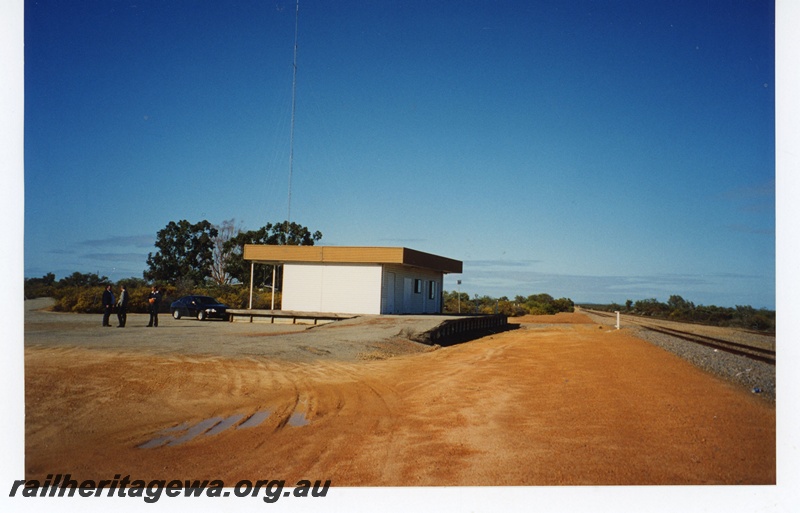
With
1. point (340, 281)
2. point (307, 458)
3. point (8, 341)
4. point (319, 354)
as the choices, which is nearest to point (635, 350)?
point (319, 354)

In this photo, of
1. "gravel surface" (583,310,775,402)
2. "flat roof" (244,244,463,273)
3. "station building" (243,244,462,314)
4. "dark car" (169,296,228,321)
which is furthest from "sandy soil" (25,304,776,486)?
"dark car" (169,296,228,321)

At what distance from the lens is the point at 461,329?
2005 cm

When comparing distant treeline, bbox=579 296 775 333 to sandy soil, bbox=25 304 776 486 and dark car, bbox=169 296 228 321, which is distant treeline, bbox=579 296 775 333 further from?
dark car, bbox=169 296 228 321

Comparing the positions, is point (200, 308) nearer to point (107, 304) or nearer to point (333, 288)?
point (333, 288)

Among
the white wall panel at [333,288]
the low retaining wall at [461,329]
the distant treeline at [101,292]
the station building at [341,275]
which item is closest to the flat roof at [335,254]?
the station building at [341,275]

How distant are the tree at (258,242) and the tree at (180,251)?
11.9 ft

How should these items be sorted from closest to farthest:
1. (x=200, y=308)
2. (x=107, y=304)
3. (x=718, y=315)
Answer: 1. (x=107, y=304)
2. (x=200, y=308)
3. (x=718, y=315)

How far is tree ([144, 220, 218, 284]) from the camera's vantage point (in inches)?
858

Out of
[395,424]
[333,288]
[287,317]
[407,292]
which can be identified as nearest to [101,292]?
[287,317]

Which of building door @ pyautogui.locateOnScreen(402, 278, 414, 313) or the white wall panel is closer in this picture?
the white wall panel

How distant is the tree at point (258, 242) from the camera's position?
3200 cm

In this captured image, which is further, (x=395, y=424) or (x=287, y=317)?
(x=287, y=317)

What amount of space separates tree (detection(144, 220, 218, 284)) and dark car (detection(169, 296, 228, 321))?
5.77 feet

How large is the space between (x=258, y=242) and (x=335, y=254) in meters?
16.5
